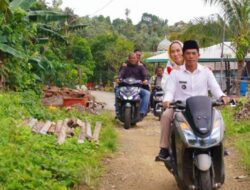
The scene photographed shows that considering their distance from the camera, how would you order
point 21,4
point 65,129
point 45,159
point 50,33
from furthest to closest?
point 50,33 < point 21,4 < point 65,129 < point 45,159

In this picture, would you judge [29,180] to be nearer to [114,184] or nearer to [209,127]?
[114,184]

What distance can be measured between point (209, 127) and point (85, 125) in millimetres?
4667

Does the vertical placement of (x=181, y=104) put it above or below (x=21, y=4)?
below

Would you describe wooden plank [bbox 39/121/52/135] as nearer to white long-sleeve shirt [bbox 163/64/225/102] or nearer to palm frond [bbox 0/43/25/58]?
white long-sleeve shirt [bbox 163/64/225/102]

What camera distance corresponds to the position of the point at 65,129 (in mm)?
8273

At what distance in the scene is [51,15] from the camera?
1582cm

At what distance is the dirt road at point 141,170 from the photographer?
593 centimetres

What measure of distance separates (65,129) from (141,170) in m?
2.10

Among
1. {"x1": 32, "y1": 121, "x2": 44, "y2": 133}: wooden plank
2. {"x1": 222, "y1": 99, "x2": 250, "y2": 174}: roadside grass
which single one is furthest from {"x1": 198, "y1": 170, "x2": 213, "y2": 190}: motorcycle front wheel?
{"x1": 32, "y1": 121, "x2": 44, "y2": 133}: wooden plank

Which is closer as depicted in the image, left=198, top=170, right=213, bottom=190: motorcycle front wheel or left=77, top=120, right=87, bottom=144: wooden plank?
left=198, top=170, right=213, bottom=190: motorcycle front wheel

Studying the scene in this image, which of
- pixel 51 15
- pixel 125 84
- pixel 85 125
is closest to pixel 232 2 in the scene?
pixel 51 15

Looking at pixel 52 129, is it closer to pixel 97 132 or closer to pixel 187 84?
pixel 97 132

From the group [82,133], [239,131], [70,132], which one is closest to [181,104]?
[82,133]

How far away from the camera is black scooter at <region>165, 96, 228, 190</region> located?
452 cm
